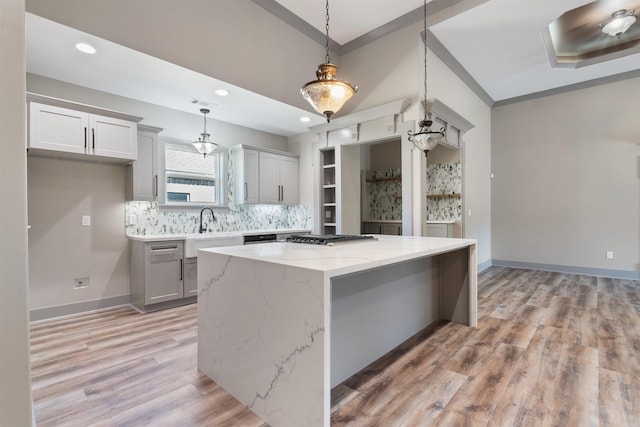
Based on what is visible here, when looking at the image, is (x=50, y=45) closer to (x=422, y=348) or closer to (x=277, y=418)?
(x=277, y=418)

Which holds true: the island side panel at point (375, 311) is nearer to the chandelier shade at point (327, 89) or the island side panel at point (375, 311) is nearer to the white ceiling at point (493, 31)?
the chandelier shade at point (327, 89)

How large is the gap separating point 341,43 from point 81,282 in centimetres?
491

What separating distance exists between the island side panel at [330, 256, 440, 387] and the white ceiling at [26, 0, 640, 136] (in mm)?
2739

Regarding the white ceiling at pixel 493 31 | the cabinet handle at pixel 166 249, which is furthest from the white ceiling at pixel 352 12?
the cabinet handle at pixel 166 249

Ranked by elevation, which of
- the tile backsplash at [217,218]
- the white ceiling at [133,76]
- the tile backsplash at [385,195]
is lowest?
the tile backsplash at [217,218]

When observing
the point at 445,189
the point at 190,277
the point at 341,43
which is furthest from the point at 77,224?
the point at 445,189

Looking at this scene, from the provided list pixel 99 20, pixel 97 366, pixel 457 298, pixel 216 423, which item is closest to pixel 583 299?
pixel 457 298

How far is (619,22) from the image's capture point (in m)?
3.85

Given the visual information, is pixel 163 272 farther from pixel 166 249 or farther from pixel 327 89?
pixel 327 89

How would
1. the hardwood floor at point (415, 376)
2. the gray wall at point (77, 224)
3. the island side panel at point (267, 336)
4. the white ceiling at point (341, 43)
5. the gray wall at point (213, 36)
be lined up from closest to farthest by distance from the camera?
the island side panel at point (267, 336), the hardwood floor at point (415, 376), the gray wall at point (213, 36), the white ceiling at point (341, 43), the gray wall at point (77, 224)

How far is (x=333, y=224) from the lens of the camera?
16.6 ft

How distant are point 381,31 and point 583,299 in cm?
456

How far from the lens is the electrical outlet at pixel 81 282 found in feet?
11.8

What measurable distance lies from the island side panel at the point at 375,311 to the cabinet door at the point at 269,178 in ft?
10.00
